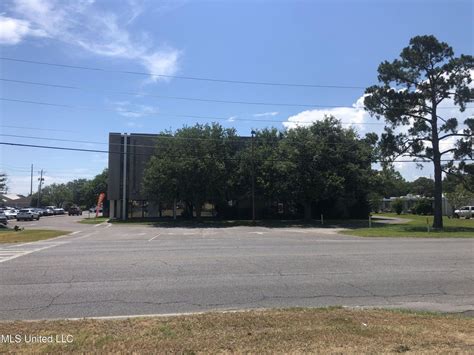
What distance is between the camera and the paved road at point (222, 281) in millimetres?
8609

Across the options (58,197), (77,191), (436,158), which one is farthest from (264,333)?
(58,197)

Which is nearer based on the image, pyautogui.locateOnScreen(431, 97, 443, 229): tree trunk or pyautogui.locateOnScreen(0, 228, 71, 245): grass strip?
pyautogui.locateOnScreen(0, 228, 71, 245): grass strip

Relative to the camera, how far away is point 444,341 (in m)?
5.72

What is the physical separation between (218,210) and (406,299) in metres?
46.2

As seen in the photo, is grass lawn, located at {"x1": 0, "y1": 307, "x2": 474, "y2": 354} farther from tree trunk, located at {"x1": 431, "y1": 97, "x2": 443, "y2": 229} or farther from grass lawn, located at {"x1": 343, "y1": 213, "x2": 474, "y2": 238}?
tree trunk, located at {"x1": 431, "y1": 97, "x2": 443, "y2": 229}

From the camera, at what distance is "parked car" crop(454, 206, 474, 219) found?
64250 millimetres

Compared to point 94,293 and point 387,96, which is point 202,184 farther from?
point 94,293

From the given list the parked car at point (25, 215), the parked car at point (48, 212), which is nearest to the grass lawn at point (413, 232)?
the parked car at point (25, 215)

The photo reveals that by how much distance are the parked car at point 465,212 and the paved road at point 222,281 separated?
2107 inches

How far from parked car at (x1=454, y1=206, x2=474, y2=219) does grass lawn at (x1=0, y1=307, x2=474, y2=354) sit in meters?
63.6

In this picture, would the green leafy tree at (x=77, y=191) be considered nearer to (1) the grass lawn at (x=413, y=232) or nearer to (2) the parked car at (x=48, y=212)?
(2) the parked car at (x=48, y=212)

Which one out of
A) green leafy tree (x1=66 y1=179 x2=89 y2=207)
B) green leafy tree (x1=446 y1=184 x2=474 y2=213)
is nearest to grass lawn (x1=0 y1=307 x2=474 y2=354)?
green leafy tree (x1=446 y1=184 x2=474 y2=213)

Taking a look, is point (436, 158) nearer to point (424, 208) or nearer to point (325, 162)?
point (325, 162)

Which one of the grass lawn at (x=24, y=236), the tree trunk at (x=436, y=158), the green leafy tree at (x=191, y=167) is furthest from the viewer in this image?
the green leafy tree at (x=191, y=167)
